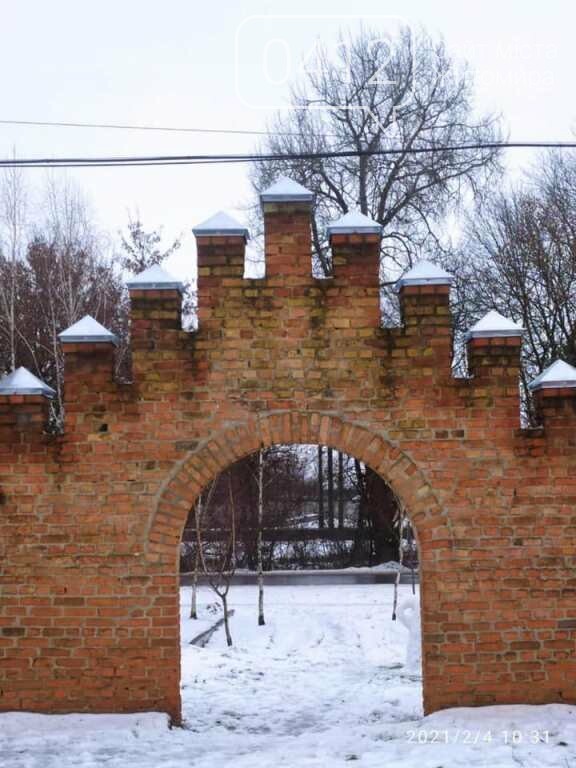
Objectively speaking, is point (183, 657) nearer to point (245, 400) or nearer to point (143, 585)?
point (143, 585)

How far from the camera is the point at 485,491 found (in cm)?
628

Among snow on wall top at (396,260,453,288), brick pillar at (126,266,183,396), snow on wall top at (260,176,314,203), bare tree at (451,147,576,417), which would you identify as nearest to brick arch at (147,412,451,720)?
brick pillar at (126,266,183,396)

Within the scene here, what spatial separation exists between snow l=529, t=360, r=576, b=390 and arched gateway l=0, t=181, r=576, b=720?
0.05 feet

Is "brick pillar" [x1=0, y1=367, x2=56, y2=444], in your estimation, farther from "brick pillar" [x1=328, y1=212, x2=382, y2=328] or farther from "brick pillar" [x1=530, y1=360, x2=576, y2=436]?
"brick pillar" [x1=530, y1=360, x2=576, y2=436]

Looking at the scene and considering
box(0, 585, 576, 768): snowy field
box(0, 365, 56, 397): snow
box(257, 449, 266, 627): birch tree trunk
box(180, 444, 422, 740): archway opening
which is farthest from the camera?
box(257, 449, 266, 627): birch tree trunk

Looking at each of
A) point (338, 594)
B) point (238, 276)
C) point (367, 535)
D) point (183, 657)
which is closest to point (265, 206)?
point (238, 276)

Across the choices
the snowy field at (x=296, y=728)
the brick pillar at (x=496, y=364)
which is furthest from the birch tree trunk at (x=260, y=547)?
the brick pillar at (x=496, y=364)

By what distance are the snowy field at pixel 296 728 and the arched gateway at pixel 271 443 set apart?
199 millimetres

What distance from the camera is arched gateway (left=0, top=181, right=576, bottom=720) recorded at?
20.2 feet

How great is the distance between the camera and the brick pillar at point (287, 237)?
6.43 meters

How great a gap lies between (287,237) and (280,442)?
5.54ft

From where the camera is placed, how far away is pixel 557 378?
21.0 ft

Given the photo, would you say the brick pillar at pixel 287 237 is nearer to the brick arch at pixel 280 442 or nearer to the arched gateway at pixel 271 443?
the arched gateway at pixel 271 443

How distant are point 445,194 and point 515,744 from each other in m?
14.8
